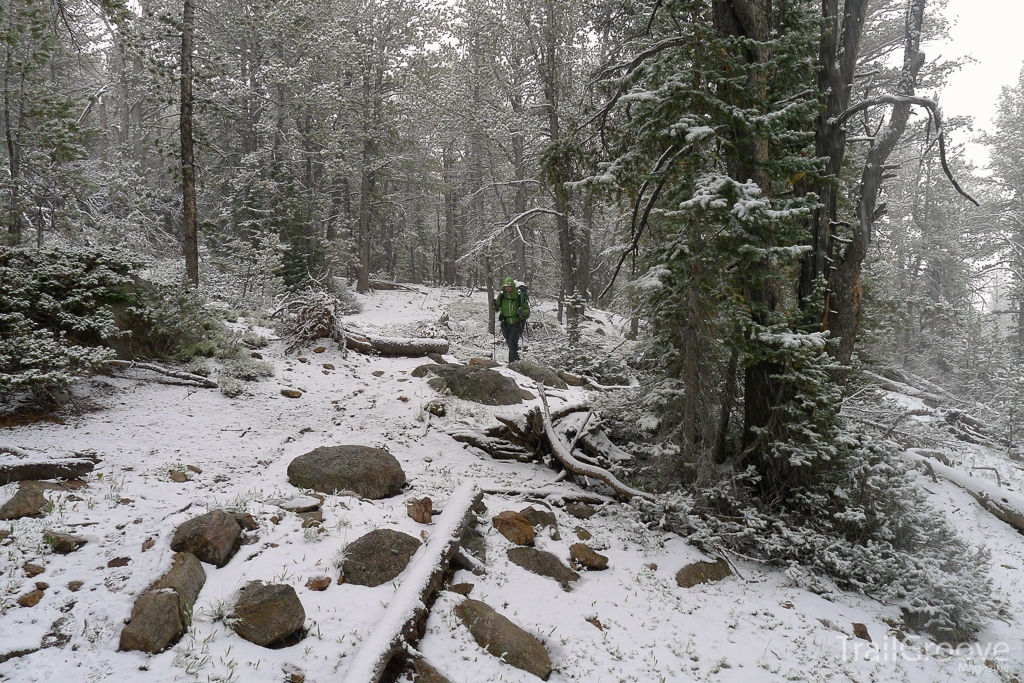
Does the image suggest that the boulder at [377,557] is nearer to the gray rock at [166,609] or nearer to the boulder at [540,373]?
the gray rock at [166,609]

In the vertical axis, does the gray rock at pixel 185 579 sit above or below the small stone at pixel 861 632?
above

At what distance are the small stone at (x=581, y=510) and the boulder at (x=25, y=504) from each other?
16.1 ft

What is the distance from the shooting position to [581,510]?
6031mm

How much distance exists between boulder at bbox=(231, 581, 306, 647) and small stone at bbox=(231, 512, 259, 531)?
0.73 m

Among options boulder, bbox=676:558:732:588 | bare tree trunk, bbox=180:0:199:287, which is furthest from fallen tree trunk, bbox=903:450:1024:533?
bare tree trunk, bbox=180:0:199:287

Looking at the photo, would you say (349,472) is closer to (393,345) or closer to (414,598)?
(414,598)

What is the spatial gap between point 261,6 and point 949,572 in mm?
13369

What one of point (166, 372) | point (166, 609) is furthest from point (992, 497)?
point (166, 372)

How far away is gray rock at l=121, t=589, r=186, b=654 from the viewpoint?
2.99m

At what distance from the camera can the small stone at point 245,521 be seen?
416 centimetres

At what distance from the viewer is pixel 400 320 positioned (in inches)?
704

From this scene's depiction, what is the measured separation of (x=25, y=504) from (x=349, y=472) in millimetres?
2561

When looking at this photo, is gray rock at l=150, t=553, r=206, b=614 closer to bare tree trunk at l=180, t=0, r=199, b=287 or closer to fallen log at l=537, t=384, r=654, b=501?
fallen log at l=537, t=384, r=654, b=501

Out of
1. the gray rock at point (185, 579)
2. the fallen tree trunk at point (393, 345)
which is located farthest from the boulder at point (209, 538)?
the fallen tree trunk at point (393, 345)
